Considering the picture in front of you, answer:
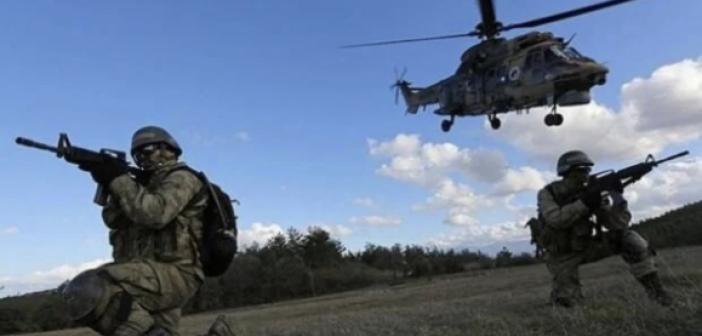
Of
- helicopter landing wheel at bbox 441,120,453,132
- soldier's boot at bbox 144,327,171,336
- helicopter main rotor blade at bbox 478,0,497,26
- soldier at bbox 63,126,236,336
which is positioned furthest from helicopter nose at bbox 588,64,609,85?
soldier's boot at bbox 144,327,171,336

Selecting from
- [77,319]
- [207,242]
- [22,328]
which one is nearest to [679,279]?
[207,242]

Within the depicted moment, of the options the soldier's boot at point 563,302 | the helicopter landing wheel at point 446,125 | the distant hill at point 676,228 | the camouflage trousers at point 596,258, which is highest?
the helicopter landing wheel at point 446,125

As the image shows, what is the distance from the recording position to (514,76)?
2911cm

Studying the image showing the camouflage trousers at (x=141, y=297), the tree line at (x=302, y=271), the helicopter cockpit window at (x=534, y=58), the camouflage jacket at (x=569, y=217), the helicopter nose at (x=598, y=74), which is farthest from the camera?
the tree line at (x=302, y=271)

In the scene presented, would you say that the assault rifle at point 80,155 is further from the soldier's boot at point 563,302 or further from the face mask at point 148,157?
the soldier's boot at point 563,302

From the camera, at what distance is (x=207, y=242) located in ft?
18.4

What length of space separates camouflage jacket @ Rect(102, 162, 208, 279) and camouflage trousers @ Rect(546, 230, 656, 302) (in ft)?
17.0

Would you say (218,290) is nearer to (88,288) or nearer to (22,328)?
(22,328)

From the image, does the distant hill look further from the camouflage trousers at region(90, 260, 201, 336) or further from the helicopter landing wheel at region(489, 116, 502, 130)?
the camouflage trousers at region(90, 260, 201, 336)

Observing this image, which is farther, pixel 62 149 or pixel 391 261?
pixel 391 261

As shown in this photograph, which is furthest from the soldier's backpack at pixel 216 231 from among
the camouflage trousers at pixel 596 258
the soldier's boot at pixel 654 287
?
the camouflage trousers at pixel 596 258

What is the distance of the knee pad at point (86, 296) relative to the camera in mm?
4973

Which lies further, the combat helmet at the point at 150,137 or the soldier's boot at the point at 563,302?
the soldier's boot at the point at 563,302

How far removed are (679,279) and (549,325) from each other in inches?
192
